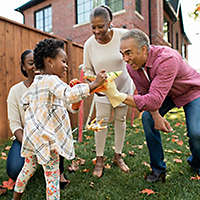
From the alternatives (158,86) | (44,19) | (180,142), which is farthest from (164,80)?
(44,19)

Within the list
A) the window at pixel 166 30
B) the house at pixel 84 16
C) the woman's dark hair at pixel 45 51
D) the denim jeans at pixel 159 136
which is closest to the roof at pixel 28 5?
the house at pixel 84 16

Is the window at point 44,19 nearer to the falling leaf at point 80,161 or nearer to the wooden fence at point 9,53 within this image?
the wooden fence at point 9,53

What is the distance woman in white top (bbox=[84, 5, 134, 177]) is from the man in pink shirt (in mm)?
393

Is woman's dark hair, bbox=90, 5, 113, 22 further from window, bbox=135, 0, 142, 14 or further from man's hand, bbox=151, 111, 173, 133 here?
window, bbox=135, 0, 142, 14

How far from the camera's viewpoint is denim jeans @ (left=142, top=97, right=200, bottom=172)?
195 cm

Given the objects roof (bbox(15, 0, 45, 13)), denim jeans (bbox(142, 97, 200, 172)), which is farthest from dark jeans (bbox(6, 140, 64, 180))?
roof (bbox(15, 0, 45, 13))

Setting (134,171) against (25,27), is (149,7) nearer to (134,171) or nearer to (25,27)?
(25,27)

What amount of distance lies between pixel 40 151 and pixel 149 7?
35.4 feet

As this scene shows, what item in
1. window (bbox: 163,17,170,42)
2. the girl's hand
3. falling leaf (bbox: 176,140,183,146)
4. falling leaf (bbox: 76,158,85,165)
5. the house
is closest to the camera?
the girl's hand

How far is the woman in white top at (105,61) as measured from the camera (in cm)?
222

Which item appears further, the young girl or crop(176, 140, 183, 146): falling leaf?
crop(176, 140, 183, 146): falling leaf

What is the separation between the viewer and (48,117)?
62.6 inches

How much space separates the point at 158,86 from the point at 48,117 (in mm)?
954

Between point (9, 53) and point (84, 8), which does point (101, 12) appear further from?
point (84, 8)
